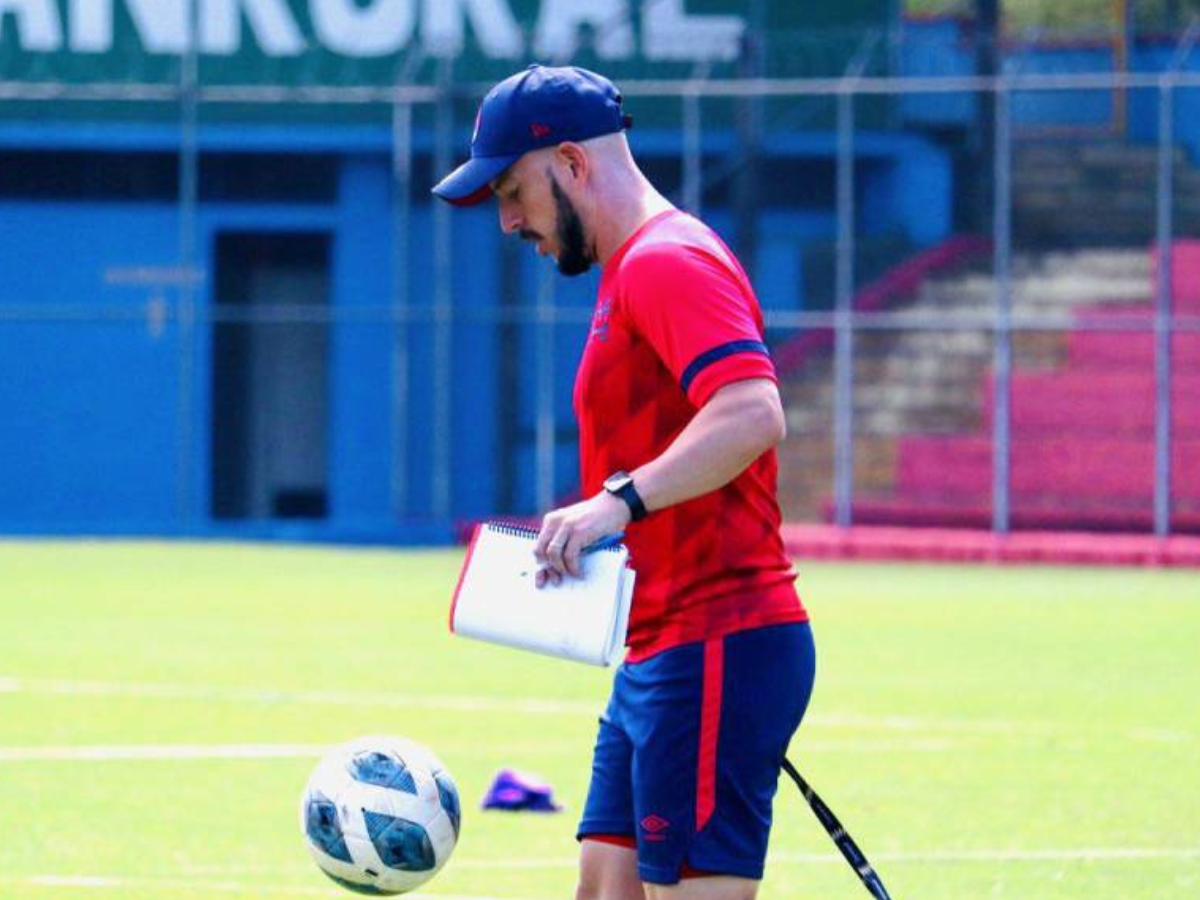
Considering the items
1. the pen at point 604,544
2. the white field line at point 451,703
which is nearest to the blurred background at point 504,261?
the white field line at point 451,703

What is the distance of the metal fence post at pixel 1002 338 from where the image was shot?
28.8m

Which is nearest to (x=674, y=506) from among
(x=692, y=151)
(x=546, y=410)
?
(x=546, y=410)

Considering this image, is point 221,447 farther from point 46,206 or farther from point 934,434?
point 934,434

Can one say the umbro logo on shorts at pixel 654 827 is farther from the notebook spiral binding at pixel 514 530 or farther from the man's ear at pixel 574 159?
the man's ear at pixel 574 159

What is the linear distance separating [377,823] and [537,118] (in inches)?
84.7

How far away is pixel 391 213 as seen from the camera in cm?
3184

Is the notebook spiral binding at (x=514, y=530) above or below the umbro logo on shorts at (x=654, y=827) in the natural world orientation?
above

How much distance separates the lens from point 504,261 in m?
31.4

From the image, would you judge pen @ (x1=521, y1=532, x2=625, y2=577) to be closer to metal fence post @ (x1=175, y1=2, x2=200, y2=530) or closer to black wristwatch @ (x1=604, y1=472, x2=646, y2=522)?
black wristwatch @ (x1=604, y1=472, x2=646, y2=522)

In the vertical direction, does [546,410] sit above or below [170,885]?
above

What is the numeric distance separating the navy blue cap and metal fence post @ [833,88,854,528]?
78.7 ft

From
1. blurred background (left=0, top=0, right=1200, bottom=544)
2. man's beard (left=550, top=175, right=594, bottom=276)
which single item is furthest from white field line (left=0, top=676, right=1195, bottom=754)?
blurred background (left=0, top=0, right=1200, bottom=544)

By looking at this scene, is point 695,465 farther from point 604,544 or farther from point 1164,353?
point 1164,353

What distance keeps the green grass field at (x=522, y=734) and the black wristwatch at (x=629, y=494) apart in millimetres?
3437
